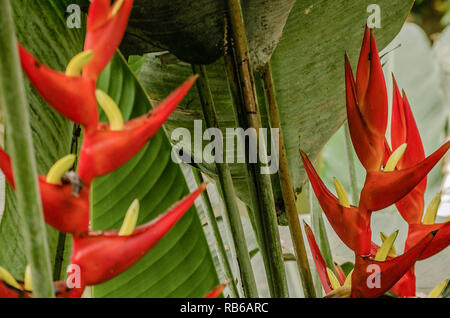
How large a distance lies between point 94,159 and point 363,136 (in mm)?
133

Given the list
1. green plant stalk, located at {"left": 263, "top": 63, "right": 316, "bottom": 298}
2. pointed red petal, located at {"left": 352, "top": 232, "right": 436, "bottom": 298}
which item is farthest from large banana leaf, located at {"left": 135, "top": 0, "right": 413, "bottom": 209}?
pointed red petal, located at {"left": 352, "top": 232, "right": 436, "bottom": 298}

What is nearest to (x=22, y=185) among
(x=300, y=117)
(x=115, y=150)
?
(x=115, y=150)

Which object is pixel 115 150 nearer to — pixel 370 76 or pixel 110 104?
pixel 110 104

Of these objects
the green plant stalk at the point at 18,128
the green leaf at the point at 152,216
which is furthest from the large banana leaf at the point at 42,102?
the green plant stalk at the point at 18,128

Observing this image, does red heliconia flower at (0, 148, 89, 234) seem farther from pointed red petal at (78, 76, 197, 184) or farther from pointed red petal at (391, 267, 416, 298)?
pointed red petal at (391, 267, 416, 298)

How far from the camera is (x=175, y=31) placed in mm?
266

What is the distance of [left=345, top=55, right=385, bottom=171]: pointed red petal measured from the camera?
0.25 metres

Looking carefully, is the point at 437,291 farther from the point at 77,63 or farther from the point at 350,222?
the point at 77,63

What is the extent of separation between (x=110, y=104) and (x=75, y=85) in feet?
0.05

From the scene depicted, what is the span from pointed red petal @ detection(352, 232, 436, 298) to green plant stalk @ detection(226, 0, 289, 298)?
5cm

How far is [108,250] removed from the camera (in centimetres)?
17

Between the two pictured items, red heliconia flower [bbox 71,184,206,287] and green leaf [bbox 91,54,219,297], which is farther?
green leaf [bbox 91,54,219,297]

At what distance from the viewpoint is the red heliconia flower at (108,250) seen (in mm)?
174

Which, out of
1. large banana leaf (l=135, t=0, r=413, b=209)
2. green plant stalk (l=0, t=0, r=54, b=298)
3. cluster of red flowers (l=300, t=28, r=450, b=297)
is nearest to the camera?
green plant stalk (l=0, t=0, r=54, b=298)
